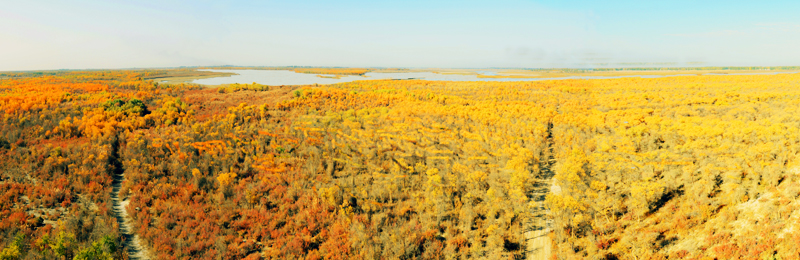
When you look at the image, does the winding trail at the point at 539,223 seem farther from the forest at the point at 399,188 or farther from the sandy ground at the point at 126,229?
the sandy ground at the point at 126,229

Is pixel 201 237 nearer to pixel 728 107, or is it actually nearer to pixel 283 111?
pixel 283 111

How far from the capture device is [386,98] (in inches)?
1512

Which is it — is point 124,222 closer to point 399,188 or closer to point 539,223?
point 399,188

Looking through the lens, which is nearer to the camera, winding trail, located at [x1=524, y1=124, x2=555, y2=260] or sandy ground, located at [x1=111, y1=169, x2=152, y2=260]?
sandy ground, located at [x1=111, y1=169, x2=152, y2=260]

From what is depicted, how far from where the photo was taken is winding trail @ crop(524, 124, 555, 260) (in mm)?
10836

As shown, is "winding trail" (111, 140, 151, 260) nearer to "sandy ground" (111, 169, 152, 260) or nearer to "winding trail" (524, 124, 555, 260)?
"sandy ground" (111, 169, 152, 260)

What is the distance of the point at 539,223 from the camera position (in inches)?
484

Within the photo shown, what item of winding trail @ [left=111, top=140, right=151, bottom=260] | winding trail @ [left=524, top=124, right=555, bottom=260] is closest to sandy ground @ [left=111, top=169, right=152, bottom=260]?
winding trail @ [left=111, top=140, right=151, bottom=260]

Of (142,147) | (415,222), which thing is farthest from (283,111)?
(415,222)

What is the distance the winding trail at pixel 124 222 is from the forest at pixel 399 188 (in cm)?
17

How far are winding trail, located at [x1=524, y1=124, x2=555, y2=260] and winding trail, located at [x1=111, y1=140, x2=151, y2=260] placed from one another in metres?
13.9

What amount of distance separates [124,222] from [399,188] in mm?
11761

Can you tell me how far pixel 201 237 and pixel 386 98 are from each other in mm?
28969

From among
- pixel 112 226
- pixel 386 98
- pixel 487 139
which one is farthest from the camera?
pixel 386 98
